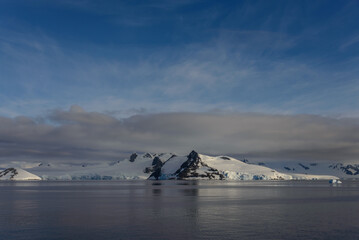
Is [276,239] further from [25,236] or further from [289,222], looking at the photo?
[25,236]

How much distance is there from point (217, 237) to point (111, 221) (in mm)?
17014

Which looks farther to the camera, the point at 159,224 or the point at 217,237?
the point at 159,224

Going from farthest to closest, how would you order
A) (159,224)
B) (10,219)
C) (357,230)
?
(10,219)
(159,224)
(357,230)

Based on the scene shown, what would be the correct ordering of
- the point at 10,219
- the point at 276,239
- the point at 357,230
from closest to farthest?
1. the point at 276,239
2. the point at 357,230
3. the point at 10,219

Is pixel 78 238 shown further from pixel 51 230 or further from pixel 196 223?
pixel 196 223

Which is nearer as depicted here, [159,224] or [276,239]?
[276,239]

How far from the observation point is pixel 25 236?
37250 millimetres

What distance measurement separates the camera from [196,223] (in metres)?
45.8

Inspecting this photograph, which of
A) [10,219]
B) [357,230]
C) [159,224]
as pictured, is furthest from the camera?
[10,219]

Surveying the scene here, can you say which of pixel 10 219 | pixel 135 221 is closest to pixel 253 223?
pixel 135 221

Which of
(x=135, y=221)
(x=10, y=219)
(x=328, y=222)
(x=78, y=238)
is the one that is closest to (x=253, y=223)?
(x=328, y=222)

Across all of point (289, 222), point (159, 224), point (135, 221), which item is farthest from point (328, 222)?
point (135, 221)

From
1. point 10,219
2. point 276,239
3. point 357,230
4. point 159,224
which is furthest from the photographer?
point 10,219

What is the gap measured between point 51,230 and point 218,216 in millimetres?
23027
